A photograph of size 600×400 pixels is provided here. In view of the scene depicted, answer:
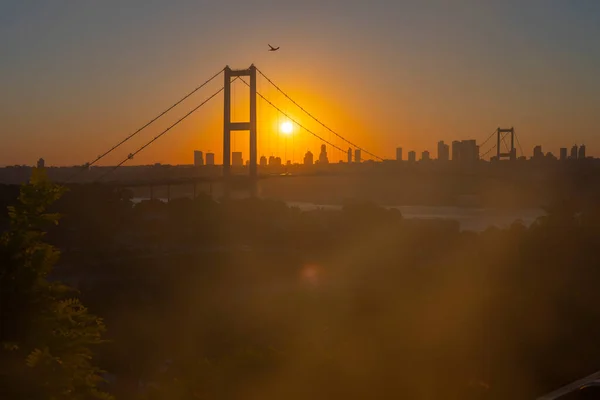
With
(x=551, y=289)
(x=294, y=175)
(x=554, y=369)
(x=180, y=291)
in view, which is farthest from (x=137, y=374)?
(x=294, y=175)

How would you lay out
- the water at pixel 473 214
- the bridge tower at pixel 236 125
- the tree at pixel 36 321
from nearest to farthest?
the tree at pixel 36 321 < the bridge tower at pixel 236 125 < the water at pixel 473 214

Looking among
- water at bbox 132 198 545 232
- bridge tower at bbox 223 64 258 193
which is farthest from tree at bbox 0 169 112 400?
water at bbox 132 198 545 232

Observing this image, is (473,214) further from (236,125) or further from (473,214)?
(236,125)

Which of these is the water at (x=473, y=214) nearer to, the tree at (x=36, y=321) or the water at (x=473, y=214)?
the water at (x=473, y=214)

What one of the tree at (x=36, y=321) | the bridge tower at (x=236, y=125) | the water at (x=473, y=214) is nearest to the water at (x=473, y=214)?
the water at (x=473, y=214)

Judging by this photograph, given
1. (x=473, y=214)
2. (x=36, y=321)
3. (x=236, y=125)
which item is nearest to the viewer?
(x=36, y=321)

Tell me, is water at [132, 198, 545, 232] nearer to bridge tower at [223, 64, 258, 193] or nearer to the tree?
bridge tower at [223, 64, 258, 193]

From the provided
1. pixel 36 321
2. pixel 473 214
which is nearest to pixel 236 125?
pixel 473 214
